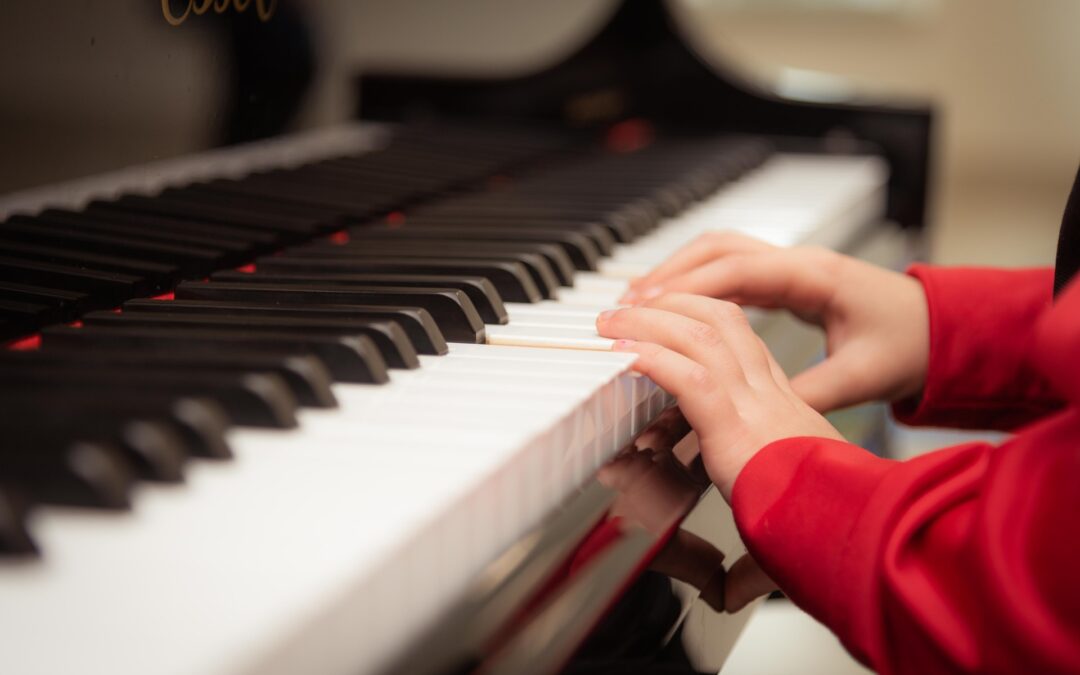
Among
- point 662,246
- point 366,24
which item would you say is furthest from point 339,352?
point 366,24

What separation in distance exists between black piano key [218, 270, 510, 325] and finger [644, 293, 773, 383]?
0.12 m

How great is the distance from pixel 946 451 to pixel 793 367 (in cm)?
52

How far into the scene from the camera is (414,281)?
3.15 ft

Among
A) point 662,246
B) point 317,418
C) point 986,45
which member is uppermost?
point 317,418

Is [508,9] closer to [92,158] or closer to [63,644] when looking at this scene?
[92,158]

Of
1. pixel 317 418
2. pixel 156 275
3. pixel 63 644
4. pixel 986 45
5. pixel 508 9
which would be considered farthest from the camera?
pixel 986 45

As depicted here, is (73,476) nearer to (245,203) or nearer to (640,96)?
(245,203)

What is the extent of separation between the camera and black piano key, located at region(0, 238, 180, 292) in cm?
91

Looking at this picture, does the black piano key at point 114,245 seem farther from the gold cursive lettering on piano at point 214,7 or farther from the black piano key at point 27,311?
the gold cursive lettering on piano at point 214,7

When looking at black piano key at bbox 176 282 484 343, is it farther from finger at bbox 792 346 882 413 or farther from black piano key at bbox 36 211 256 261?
finger at bbox 792 346 882 413

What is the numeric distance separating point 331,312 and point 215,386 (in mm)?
206

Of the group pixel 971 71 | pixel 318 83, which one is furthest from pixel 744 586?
pixel 971 71

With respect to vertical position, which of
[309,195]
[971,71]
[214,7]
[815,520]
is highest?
[214,7]

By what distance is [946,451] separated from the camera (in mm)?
731
